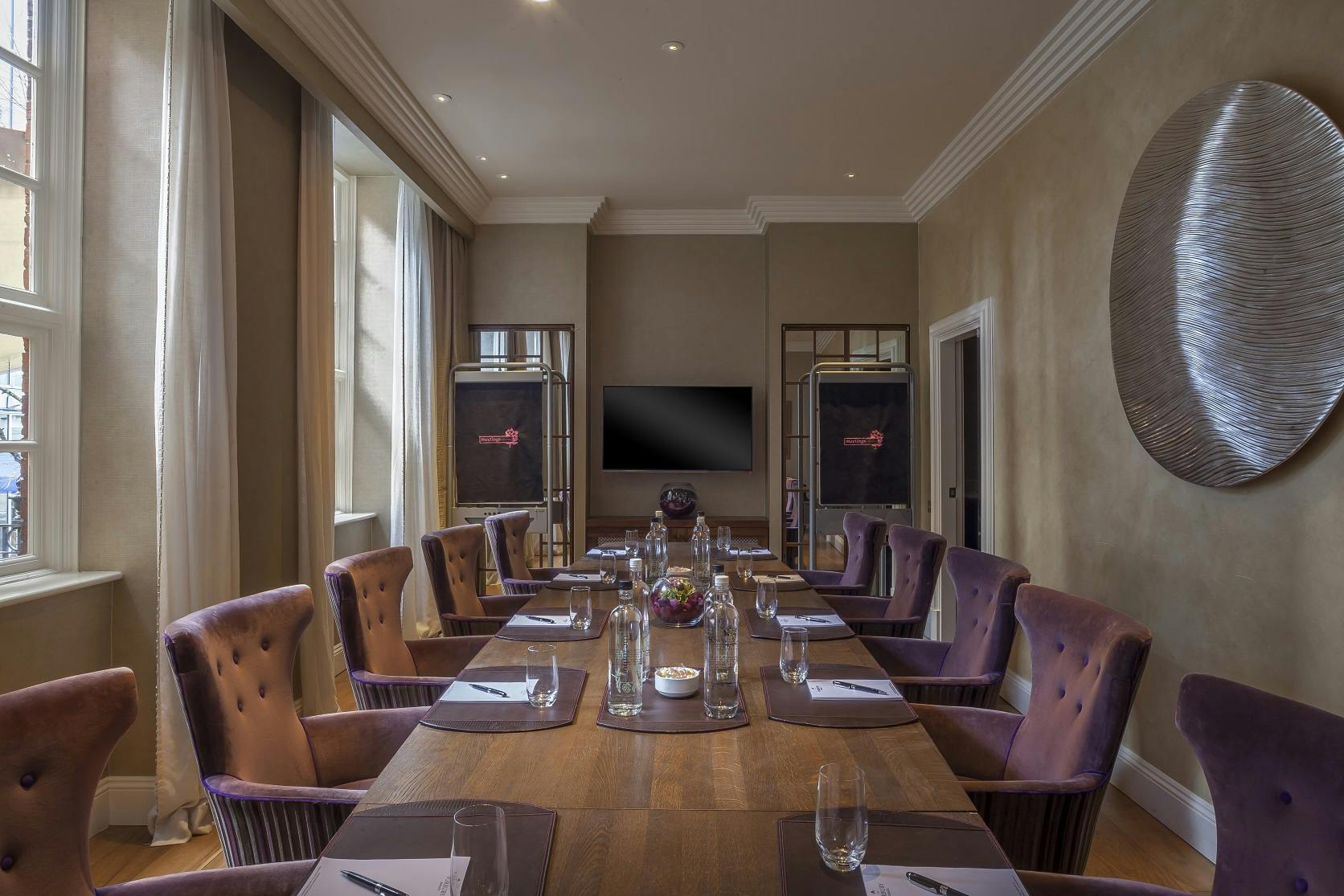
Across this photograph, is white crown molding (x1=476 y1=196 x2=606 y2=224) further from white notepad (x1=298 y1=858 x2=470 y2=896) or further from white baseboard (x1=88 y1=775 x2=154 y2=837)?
white notepad (x1=298 y1=858 x2=470 y2=896)

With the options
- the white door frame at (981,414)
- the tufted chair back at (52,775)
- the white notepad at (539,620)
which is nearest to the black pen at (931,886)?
the tufted chair back at (52,775)

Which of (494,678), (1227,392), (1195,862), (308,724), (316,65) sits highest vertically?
(316,65)

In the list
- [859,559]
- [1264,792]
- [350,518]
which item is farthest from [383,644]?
[350,518]

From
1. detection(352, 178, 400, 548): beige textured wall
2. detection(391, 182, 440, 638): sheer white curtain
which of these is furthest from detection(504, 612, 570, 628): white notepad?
detection(352, 178, 400, 548): beige textured wall

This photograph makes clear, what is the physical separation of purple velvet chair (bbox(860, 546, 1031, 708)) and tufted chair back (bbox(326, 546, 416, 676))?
1.49m

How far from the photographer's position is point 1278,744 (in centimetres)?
113

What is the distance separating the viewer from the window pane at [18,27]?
2506 millimetres

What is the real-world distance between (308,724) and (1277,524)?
2.68 m

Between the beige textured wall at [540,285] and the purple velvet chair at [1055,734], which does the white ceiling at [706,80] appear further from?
the purple velvet chair at [1055,734]

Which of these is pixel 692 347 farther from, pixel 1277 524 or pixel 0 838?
pixel 0 838

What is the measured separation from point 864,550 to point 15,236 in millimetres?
3436

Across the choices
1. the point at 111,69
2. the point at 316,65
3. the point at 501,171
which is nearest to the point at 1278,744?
the point at 111,69

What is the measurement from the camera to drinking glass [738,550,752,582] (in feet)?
10.3

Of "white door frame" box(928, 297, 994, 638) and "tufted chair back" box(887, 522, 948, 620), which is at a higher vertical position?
"white door frame" box(928, 297, 994, 638)
